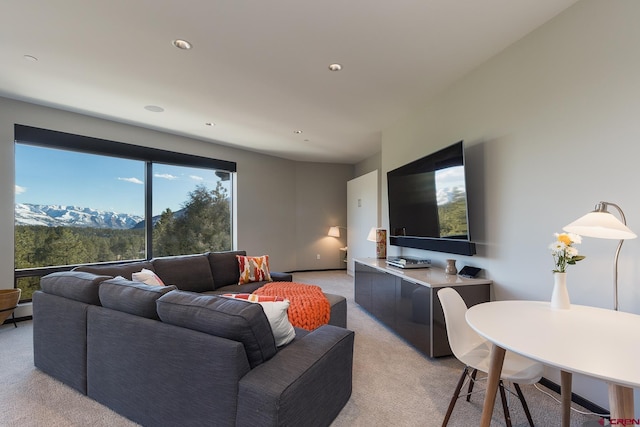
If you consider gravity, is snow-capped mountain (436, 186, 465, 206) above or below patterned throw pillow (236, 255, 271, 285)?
above

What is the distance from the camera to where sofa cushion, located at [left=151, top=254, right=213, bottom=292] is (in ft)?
11.3

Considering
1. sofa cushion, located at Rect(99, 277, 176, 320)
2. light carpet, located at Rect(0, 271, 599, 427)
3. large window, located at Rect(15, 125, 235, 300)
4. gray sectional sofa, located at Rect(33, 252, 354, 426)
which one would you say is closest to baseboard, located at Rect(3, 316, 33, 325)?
large window, located at Rect(15, 125, 235, 300)

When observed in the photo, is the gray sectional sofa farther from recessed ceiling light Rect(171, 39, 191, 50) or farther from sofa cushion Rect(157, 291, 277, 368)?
recessed ceiling light Rect(171, 39, 191, 50)

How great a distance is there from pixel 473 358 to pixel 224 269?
313 centimetres

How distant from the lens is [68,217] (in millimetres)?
4023

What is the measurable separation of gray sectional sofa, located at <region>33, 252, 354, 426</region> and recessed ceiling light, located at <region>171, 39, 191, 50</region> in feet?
6.22

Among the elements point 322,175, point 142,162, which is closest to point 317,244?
point 322,175

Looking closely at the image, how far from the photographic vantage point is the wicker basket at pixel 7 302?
3170 mm

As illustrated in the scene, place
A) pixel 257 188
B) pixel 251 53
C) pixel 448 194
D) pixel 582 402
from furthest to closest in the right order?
1. pixel 257 188
2. pixel 448 194
3. pixel 251 53
4. pixel 582 402

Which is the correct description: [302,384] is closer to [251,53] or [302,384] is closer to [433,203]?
[433,203]

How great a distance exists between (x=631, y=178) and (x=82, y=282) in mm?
3576

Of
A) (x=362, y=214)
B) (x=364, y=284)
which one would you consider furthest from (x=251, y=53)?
(x=362, y=214)

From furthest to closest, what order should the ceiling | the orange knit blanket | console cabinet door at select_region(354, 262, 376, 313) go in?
console cabinet door at select_region(354, 262, 376, 313) < the orange knit blanket < the ceiling

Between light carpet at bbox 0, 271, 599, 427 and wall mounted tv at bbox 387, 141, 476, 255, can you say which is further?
wall mounted tv at bbox 387, 141, 476, 255
